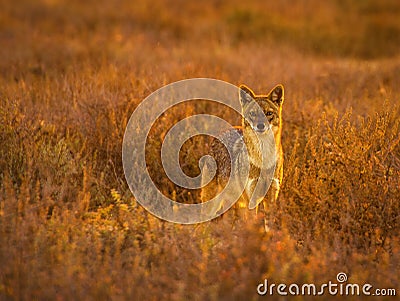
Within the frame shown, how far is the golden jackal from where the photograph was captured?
20.3ft

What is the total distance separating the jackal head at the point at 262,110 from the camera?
244 inches

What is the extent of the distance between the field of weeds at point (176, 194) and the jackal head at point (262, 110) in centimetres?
43

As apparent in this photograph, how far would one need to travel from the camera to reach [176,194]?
7211 mm

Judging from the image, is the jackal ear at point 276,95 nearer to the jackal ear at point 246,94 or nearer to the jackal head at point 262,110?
the jackal head at point 262,110

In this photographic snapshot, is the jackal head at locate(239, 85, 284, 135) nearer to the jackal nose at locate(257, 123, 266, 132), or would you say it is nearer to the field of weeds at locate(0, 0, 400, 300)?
the jackal nose at locate(257, 123, 266, 132)

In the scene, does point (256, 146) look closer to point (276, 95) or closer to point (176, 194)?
point (276, 95)

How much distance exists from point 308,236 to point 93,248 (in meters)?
1.88

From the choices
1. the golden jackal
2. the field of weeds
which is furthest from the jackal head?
the field of weeds

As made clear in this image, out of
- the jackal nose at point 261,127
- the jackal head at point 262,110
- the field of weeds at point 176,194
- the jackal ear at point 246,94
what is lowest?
the field of weeds at point 176,194

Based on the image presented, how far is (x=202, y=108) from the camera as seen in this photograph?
9.02m

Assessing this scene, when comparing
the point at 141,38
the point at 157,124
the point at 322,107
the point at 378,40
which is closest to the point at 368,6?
the point at 378,40

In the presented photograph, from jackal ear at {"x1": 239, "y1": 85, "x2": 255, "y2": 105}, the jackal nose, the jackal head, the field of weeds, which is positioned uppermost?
jackal ear at {"x1": 239, "y1": 85, "x2": 255, "y2": 105}

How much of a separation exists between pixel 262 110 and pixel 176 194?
1.62 meters

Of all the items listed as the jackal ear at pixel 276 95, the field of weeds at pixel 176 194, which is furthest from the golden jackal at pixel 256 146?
the field of weeds at pixel 176 194
